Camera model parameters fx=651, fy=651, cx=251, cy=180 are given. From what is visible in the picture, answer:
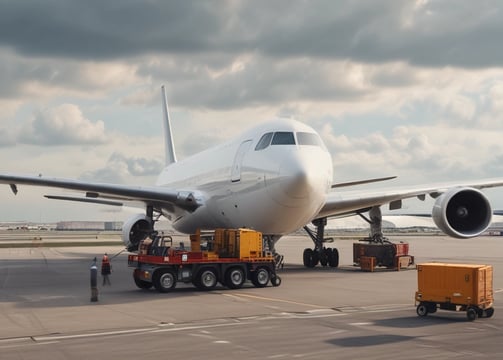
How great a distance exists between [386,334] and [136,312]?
5.68 meters

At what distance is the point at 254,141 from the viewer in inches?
853

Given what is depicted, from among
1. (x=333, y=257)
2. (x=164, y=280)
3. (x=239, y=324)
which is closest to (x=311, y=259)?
(x=333, y=257)

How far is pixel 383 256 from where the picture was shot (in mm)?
26656

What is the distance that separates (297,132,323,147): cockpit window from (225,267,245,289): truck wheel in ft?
14.7

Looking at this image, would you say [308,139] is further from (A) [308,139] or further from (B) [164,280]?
(B) [164,280]

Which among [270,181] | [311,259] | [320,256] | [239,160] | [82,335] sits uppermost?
[239,160]

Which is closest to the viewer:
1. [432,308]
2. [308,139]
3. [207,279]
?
[432,308]

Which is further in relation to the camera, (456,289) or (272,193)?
(272,193)

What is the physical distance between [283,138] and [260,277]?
4.43m

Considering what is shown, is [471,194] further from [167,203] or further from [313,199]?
[167,203]

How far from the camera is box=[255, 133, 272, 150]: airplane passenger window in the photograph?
20797 millimetres

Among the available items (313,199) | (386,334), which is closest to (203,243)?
(313,199)

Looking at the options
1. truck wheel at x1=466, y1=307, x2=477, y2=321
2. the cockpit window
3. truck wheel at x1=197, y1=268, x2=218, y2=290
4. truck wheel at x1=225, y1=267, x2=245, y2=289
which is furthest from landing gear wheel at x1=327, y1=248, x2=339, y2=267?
truck wheel at x1=466, y1=307, x2=477, y2=321

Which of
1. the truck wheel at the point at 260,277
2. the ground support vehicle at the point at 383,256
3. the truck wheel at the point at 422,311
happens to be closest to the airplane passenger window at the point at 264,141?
the truck wheel at the point at 260,277
